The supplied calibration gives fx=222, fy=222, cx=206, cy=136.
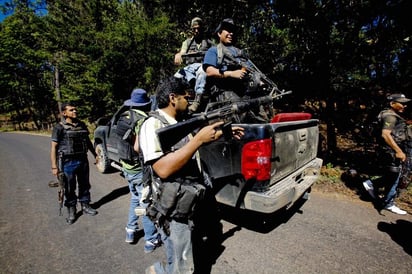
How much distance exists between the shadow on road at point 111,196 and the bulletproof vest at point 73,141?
1.23m

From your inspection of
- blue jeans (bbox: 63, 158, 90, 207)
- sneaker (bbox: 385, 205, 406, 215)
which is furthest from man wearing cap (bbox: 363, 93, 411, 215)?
blue jeans (bbox: 63, 158, 90, 207)

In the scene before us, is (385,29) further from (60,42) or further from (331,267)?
(60,42)

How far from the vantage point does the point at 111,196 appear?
4934 millimetres

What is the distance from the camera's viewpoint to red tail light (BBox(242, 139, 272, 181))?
2584 millimetres

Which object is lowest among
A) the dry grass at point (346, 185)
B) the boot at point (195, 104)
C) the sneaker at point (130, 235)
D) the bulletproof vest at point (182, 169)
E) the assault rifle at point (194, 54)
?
the sneaker at point (130, 235)

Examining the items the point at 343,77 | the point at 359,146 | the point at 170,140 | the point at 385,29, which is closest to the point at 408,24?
the point at 385,29

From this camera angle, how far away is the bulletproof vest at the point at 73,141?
3.72 meters

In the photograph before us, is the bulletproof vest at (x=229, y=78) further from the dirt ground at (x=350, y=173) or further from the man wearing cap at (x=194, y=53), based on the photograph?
the dirt ground at (x=350, y=173)

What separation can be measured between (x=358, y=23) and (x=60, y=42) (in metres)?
15.8

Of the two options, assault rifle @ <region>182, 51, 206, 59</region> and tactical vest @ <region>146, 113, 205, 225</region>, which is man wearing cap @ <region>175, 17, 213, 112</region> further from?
tactical vest @ <region>146, 113, 205, 225</region>

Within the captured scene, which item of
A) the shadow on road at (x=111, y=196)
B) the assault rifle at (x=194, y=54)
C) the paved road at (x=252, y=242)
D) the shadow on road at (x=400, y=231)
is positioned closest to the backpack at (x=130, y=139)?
the paved road at (x=252, y=242)

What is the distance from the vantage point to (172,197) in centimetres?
173

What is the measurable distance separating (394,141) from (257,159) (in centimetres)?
274

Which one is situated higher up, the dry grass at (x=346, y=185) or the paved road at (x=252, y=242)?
the dry grass at (x=346, y=185)
